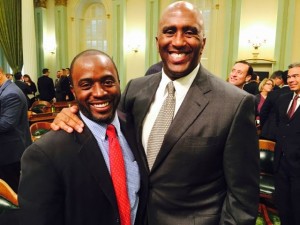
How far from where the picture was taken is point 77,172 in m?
1.04

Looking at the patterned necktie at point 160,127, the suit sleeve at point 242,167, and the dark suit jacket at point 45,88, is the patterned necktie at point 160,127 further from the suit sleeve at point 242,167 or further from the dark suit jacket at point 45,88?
the dark suit jacket at point 45,88

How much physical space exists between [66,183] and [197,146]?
521mm

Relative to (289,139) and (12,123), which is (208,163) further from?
(12,123)

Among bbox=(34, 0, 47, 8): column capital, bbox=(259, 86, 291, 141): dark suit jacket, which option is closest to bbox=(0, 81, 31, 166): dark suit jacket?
bbox=(259, 86, 291, 141): dark suit jacket

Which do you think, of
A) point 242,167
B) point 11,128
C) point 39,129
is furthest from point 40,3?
point 242,167

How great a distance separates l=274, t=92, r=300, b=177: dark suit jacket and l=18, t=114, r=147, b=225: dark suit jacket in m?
1.94

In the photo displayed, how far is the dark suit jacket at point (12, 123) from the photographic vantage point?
278 cm

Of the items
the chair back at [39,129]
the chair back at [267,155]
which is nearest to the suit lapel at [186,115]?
the chair back at [267,155]

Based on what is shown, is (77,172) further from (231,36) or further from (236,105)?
(231,36)

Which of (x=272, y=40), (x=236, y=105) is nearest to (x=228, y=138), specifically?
(x=236, y=105)

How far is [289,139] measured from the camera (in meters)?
2.52

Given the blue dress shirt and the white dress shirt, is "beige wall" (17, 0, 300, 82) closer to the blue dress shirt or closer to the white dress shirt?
the white dress shirt

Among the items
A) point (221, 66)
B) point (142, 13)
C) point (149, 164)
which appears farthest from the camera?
point (142, 13)

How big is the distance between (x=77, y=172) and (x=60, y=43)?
33.4 ft
